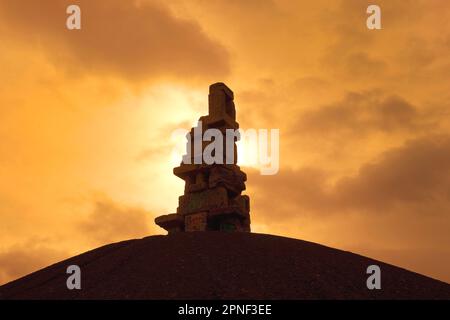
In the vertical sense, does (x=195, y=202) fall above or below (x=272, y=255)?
above

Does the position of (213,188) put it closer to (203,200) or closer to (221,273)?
(203,200)

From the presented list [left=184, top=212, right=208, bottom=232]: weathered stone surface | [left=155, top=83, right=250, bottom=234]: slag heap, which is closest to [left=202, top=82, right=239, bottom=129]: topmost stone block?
[left=155, top=83, right=250, bottom=234]: slag heap

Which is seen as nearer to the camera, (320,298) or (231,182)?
(320,298)

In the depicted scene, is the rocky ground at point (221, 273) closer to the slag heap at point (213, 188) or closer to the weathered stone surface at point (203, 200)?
the slag heap at point (213, 188)

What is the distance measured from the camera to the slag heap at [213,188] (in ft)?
84.9

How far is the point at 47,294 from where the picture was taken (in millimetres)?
15031

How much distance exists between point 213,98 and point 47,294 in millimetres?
16653

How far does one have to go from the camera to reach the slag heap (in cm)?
2588

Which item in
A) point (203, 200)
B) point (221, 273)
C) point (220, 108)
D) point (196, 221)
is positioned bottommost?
point (221, 273)

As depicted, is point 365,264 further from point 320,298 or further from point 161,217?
point 161,217

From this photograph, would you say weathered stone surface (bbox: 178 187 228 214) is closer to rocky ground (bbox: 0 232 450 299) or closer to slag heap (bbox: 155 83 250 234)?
slag heap (bbox: 155 83 250 234)

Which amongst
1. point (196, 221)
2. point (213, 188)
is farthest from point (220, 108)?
point (196, 221)

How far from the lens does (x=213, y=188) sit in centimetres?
2672
